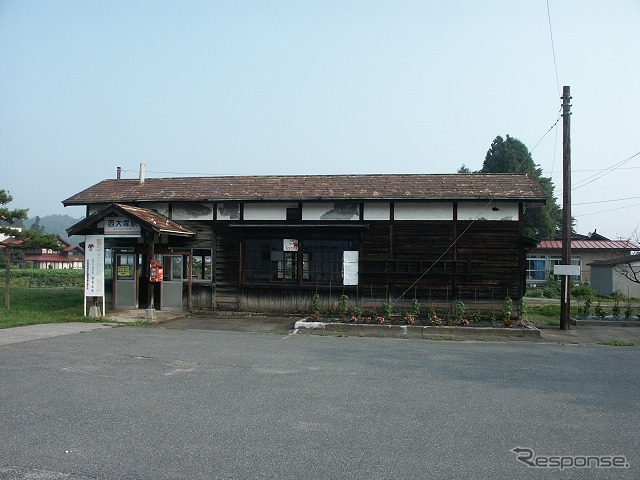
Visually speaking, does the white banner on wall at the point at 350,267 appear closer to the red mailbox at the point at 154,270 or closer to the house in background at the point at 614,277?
the red mailbox at the point at 154,270

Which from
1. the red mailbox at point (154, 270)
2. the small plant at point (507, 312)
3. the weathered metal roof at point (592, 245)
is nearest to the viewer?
the small plant at point (507, 312)

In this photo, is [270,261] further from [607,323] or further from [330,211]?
[607,323]

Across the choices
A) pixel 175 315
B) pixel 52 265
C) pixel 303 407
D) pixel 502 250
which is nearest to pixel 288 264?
pixel 175 315

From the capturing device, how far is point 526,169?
4366cm

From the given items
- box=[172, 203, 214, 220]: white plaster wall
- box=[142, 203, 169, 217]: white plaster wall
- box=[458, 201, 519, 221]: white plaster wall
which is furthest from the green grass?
box=[458, 201, 519, 221]: white plaster wall

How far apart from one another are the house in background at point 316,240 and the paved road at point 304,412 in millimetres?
5718

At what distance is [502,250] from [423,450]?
1192cm

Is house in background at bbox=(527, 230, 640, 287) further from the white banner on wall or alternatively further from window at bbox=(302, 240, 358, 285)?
window at bbox=(302, 240, 358, 285)

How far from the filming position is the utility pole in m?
15.1

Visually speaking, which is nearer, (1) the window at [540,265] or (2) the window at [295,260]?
(2) the window at [295,260]

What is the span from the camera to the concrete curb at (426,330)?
44.1 feet

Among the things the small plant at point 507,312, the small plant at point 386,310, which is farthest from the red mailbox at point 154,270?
the small plant at point 507,312

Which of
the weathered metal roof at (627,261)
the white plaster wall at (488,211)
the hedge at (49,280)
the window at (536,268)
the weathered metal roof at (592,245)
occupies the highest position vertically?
the white plaster wall at (488,211)

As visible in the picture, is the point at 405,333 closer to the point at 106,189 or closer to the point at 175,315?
the point at 175,315
